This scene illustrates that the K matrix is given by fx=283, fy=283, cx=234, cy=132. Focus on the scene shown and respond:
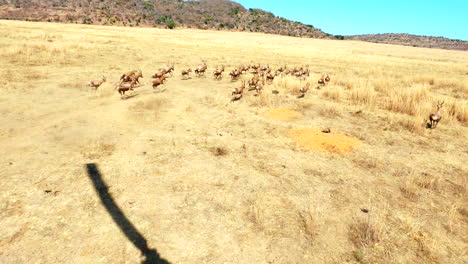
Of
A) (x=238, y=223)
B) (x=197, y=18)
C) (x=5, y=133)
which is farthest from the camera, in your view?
(x=197, y=18)

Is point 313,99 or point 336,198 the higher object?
point 313,99

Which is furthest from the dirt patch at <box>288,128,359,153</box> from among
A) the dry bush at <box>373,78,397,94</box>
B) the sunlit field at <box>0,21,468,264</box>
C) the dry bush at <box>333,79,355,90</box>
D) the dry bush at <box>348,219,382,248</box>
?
the dry bush at <box>373,78,397,94</box>

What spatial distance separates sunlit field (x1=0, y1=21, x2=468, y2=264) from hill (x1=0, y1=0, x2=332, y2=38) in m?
81.0

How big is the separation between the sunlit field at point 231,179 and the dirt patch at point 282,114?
0.45ft

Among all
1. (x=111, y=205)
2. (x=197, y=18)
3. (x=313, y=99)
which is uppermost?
(x=197, y=18)

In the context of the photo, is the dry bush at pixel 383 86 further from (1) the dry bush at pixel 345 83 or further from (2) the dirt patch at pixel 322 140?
(2) the dirt patch at pixel 322 140

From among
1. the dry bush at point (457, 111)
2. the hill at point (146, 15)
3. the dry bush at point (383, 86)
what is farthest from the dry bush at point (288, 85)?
the hill at point (146, 15)

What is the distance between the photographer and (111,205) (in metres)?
4.79

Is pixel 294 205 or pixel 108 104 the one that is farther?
pixel 108 104

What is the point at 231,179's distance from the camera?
5.82 metres

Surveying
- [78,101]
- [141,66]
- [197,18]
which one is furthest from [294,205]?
[197,18]

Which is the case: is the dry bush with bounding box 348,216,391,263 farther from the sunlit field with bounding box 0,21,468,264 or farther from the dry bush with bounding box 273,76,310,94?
the dry bush with bounding box 273,76,310,94

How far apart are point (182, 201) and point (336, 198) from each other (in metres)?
2.86

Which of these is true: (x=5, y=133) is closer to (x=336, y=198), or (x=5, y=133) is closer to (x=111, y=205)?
(x=111, y=205)
